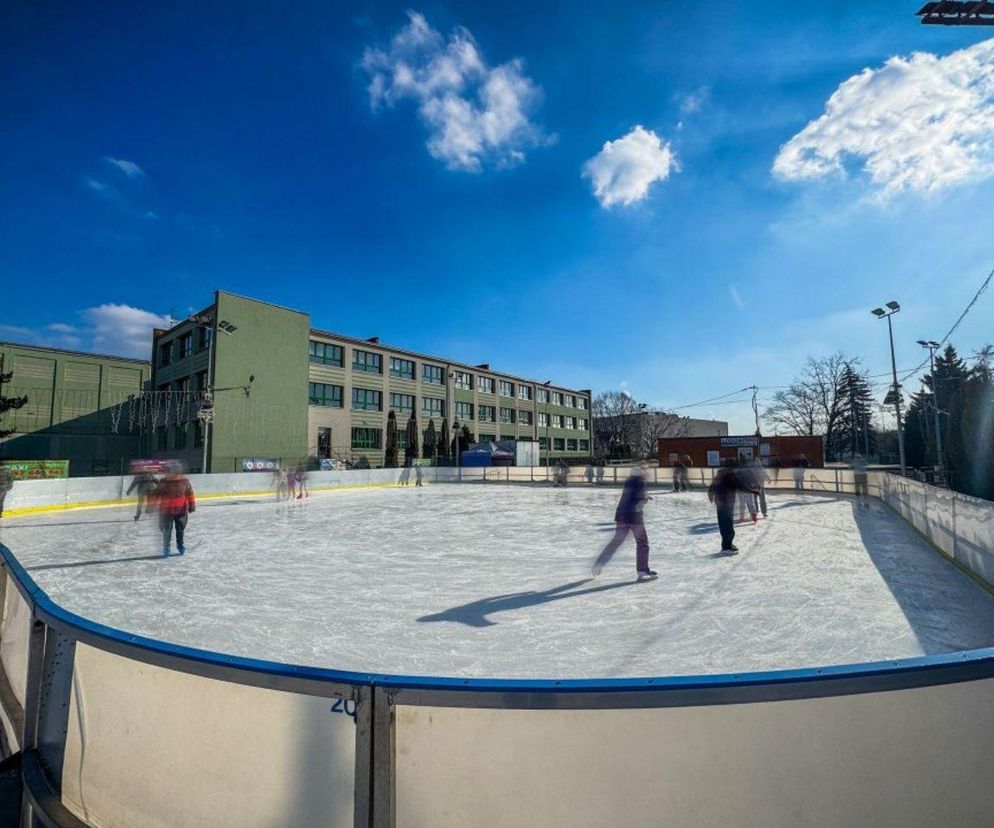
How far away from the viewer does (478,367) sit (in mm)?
55344

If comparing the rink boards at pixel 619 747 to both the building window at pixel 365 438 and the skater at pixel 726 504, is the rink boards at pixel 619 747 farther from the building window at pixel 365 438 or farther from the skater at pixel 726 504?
the building window at pixel 365 438

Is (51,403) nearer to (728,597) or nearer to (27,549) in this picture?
(27,549)

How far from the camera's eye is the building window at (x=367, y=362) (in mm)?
41281

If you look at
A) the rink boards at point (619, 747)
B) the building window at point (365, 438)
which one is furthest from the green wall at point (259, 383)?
the rink boards at point (619, 747)

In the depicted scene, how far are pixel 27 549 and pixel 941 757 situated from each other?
13.6 metres

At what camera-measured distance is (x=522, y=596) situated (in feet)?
21.9

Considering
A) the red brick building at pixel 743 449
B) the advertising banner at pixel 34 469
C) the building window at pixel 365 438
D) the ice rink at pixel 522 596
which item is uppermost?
the building window at pixel 365 438

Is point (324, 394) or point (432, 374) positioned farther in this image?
point (432, 374)

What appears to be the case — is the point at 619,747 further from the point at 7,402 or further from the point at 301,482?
the point at 7,402

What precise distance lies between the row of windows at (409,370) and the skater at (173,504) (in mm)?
29448

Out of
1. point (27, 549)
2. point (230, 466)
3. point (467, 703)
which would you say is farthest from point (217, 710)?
point (230, 466)

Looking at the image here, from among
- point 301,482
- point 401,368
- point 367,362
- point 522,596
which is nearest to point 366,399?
point 367,362

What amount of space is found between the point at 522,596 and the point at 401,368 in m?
40.1

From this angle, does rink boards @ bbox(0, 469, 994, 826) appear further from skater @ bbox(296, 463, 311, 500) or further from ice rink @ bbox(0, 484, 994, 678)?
skater @ bbox(296, 463, 311, 500)
